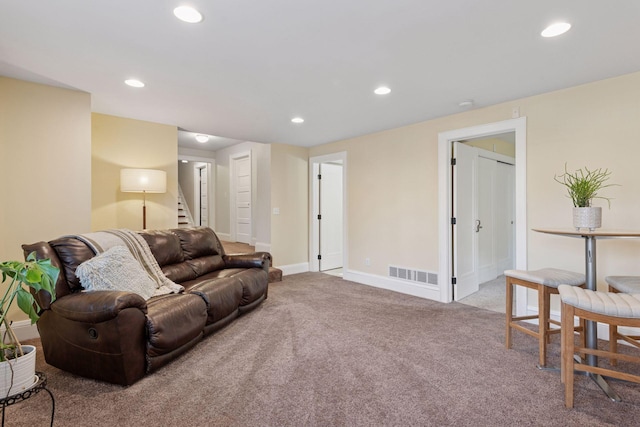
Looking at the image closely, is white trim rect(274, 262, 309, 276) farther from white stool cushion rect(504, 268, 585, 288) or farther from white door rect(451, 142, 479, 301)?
white stool cushion rect(504, 268, 585, 288)

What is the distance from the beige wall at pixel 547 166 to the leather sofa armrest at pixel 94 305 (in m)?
3.30

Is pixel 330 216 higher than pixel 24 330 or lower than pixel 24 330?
higher

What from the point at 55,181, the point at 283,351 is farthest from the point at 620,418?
the point at 55,181

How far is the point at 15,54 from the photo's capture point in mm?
2328

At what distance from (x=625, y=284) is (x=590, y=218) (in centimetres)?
49

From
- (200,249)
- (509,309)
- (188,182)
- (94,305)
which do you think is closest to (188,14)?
(94,305)

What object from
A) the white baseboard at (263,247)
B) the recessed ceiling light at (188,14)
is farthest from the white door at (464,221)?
the recessed ceiling light at (188,14)

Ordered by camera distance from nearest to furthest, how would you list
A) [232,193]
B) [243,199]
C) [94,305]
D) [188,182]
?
[94,305] < [243,199] < [232,193] < [188,182]

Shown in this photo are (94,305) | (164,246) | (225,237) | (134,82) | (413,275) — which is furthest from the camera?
(225,237)

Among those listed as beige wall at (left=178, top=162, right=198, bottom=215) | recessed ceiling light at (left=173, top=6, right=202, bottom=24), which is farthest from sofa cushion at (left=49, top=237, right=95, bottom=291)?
beige wall at (left=178, top=162, right=198, bottom=215)

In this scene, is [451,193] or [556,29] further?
[451,193]

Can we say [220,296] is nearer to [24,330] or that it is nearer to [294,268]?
[24,330]

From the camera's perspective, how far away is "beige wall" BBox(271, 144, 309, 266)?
543 centimetres

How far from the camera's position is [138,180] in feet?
12.0
